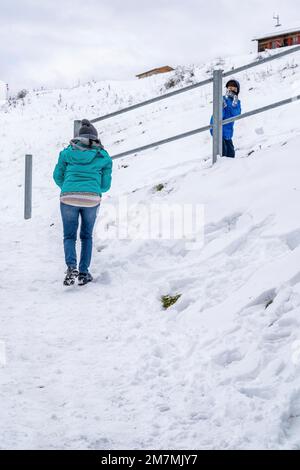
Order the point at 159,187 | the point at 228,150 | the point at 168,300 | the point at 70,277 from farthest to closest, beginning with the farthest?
the point at 228,150, the point at 159,187, the point at 70,277, the point at 168,300

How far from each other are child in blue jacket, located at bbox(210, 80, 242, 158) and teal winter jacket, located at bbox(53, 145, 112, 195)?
2758 millimetres

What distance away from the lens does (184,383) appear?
329 centimetres

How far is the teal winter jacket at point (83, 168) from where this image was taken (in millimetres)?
5730

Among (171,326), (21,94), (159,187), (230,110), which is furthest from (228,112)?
(21,94)

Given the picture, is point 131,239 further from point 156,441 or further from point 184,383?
point 156,441

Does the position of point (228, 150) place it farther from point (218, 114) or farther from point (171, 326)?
point (171, 326)

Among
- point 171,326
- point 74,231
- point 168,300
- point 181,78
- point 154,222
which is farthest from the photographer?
point 181,78

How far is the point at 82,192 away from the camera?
5.71 metres

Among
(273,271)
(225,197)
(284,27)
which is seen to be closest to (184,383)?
(273,271)

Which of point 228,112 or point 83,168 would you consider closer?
point 83,168

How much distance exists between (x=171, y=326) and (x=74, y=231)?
2099mm

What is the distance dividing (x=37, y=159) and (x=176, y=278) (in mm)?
11622

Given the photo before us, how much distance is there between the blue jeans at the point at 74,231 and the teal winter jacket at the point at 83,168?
9.3 inches
